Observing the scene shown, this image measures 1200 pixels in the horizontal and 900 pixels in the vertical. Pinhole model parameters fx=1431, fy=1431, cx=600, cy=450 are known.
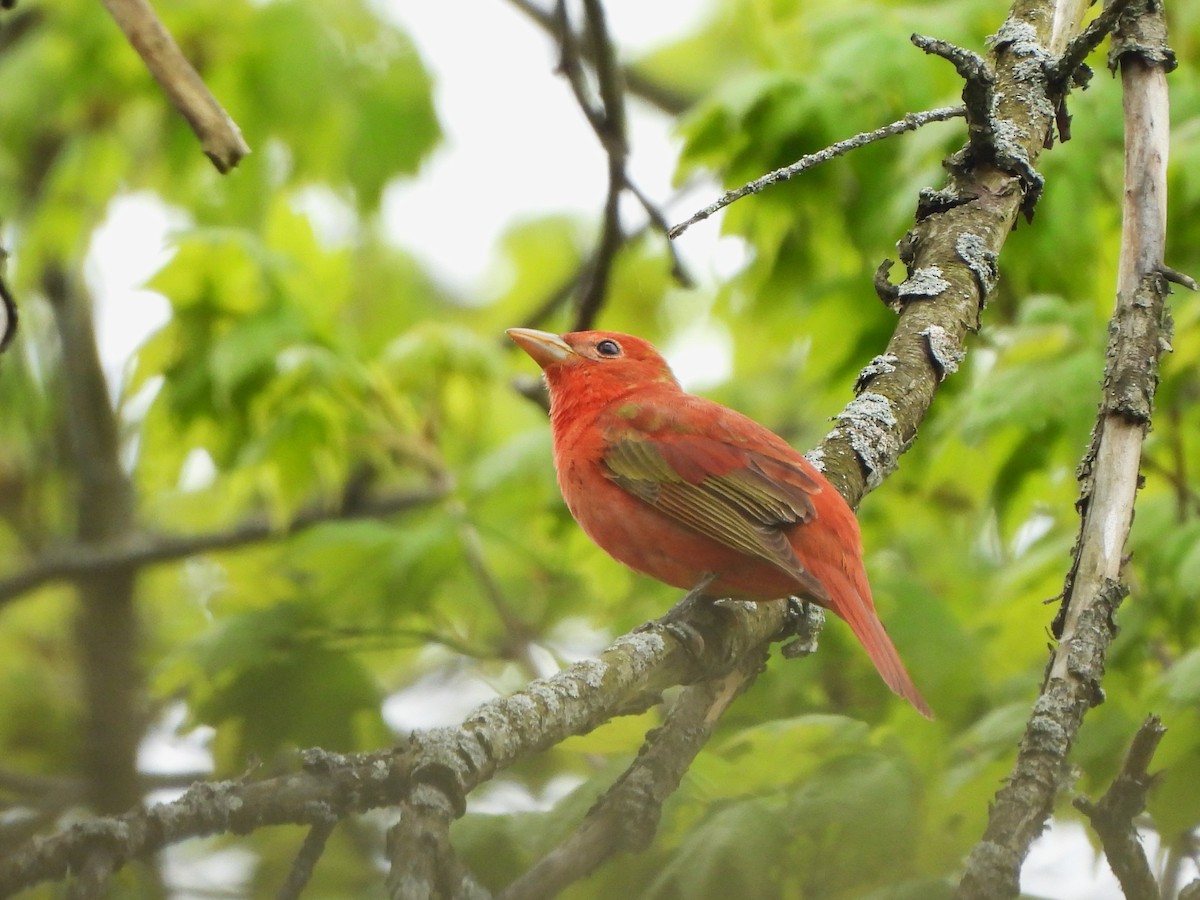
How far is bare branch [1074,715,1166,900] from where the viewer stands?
207cm

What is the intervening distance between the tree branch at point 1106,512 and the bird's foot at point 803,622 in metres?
1.04

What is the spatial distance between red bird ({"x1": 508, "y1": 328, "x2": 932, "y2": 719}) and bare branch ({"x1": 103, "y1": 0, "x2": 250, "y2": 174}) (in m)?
1.56

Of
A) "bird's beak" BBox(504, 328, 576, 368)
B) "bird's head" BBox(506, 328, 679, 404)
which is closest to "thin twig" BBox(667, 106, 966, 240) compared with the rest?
"bird's head" BBox(506, 328, 679, 404)

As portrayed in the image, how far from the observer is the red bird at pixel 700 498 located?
11.5 feet

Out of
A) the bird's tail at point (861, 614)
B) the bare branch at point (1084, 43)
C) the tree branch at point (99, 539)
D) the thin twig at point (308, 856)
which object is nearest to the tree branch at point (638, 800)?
the thin twig at point (308, 856)

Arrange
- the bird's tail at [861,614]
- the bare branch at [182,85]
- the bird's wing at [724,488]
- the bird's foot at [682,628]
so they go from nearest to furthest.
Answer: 1. the bare branch at [182,85]
2. the bird's foot at [682,628]
3. the bird's tail at [861,614]
4. the bird's wing at [724,488]

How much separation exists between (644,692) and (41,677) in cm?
A: 534

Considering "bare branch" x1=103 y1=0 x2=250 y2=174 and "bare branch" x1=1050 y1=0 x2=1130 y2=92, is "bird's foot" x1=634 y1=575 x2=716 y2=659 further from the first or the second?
"bare branch" x1=1050 y1=0 x2=1130 y2=92

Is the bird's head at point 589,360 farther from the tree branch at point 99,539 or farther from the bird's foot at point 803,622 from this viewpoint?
the tree branch at point 99,539

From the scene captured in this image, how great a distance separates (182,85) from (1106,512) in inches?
73.4

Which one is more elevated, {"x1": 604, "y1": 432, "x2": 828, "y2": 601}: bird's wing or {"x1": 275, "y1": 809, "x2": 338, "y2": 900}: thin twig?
{"x1": 604, "y1": 432, "x2": 828, "y2": 601}: bird's wing

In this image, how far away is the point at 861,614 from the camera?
3486 millimetres

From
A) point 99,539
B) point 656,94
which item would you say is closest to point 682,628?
point 99,539

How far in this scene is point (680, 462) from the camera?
4.18 metres
